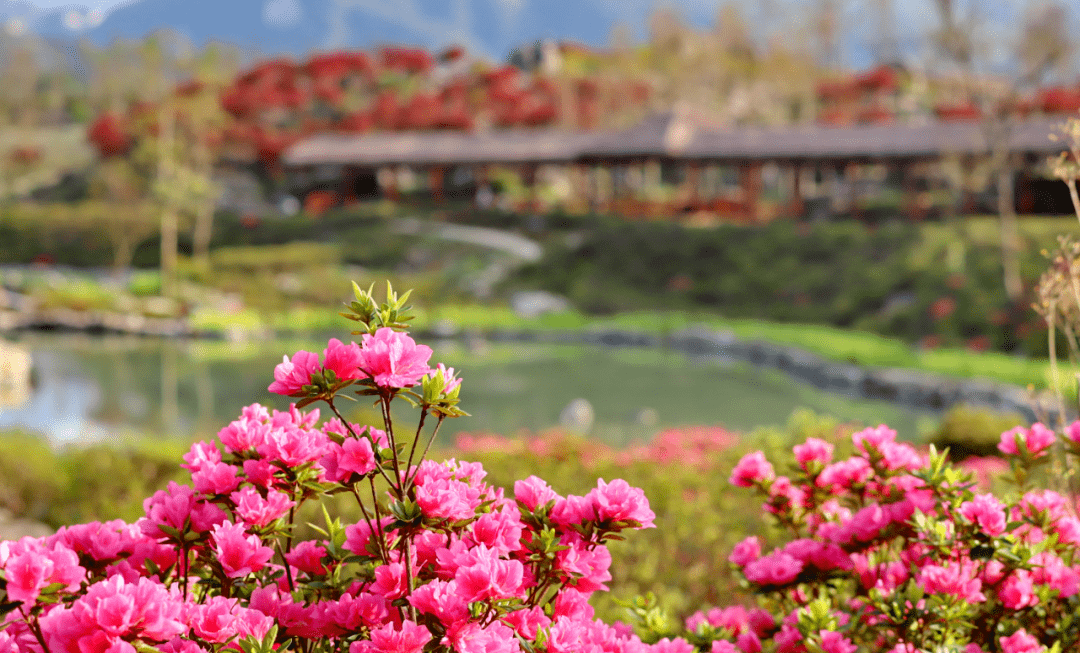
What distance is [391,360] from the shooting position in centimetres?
162

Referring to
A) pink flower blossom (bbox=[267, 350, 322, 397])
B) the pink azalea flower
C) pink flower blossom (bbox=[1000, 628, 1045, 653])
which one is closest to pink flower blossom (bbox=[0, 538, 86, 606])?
pink flower blossom (bbox=[267, 350, 322, 397])

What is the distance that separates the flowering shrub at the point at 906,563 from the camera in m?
2.30

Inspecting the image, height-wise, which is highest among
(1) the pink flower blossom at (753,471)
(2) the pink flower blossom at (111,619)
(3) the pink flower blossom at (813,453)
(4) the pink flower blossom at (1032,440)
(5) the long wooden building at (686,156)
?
(5) the long wooden building at (686,156)

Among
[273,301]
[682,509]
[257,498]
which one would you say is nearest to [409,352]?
[257,498]

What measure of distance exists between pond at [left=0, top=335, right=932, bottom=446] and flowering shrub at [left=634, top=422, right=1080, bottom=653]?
7976 mm

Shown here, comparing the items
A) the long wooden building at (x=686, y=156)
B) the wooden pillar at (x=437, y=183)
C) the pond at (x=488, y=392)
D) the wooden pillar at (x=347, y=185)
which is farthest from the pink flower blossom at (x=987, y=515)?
the wooden pillar at (x=347, y=185)

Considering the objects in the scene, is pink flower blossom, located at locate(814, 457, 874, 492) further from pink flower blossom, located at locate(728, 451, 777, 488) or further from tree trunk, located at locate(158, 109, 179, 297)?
tree trunk, located at locate(158, 109, 179, 297)

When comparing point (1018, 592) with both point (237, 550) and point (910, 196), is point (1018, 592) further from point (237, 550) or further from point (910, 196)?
point (910, 196)

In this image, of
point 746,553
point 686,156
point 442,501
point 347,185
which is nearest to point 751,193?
point 686,156

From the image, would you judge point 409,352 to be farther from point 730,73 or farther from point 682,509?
point 730,73

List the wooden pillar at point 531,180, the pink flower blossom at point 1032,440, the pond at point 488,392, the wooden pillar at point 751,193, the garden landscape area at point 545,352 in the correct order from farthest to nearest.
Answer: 1. the wooden pillar at point 531,180
2. the wooden pillar at point 751,193
3. the pond at point 488,392
4. the pink flower blossom at point 1032,440
5. the garden landscape area at point 545,352

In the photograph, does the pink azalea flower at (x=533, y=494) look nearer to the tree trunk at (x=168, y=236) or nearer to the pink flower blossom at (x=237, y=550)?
the pink flower blossom at (x=237, y=550)

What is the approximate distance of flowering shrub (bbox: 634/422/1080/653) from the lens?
Answer: 7.56 feet

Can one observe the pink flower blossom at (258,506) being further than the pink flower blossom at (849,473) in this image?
No
